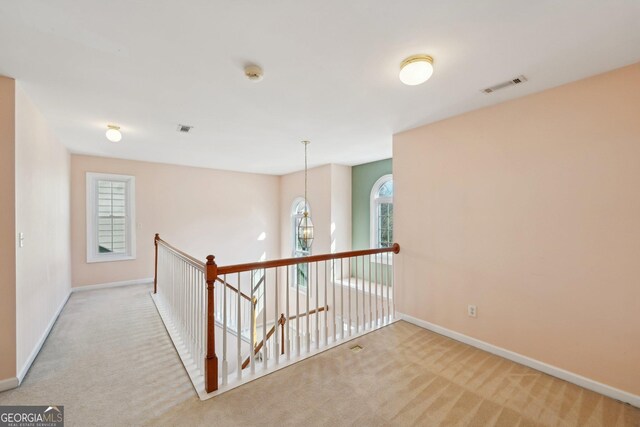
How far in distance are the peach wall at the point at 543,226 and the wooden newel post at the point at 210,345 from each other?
2.36m

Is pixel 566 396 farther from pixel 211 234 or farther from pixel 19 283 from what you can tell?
pixel 211 234

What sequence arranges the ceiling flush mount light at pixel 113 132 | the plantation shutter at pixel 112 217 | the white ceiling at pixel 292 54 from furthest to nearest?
1. the plantation shutter at pixel 112 217
2. the ceiling flush mount light at pixel 113 132
3. the white ceiling at pixel 292 54

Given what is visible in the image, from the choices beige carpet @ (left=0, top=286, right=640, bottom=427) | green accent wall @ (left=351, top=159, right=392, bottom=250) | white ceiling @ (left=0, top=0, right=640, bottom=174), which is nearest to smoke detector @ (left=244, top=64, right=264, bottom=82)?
white ceiling @ (left=0, top=0, right=640, bottom=174)

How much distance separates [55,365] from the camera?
7.70ft

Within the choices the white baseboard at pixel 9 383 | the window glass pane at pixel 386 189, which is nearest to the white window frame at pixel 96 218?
the white baseboard at pixel 9 383

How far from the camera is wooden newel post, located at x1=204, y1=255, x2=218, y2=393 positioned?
195 centimetres

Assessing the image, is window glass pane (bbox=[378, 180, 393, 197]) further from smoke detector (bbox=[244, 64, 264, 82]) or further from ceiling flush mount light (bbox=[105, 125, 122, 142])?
ceiling flush mount light (bbox=[105, 125, 122, 142])

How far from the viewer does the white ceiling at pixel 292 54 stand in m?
1.46

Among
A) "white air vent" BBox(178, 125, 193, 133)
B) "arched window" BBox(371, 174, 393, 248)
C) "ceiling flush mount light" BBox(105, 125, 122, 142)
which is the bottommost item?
"arched window" BBox(371, 174, 393, 248)

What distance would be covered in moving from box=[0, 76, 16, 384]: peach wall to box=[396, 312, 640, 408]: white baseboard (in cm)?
381

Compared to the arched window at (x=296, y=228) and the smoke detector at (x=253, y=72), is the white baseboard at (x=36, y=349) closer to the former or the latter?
the smoke detector at (x=253, y=72)

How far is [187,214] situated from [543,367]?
5983 mm

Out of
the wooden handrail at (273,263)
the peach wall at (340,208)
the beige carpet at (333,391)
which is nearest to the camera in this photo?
the beige carpet at (333,391)

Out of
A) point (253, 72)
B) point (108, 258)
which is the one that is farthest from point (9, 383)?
point (108, 258)
